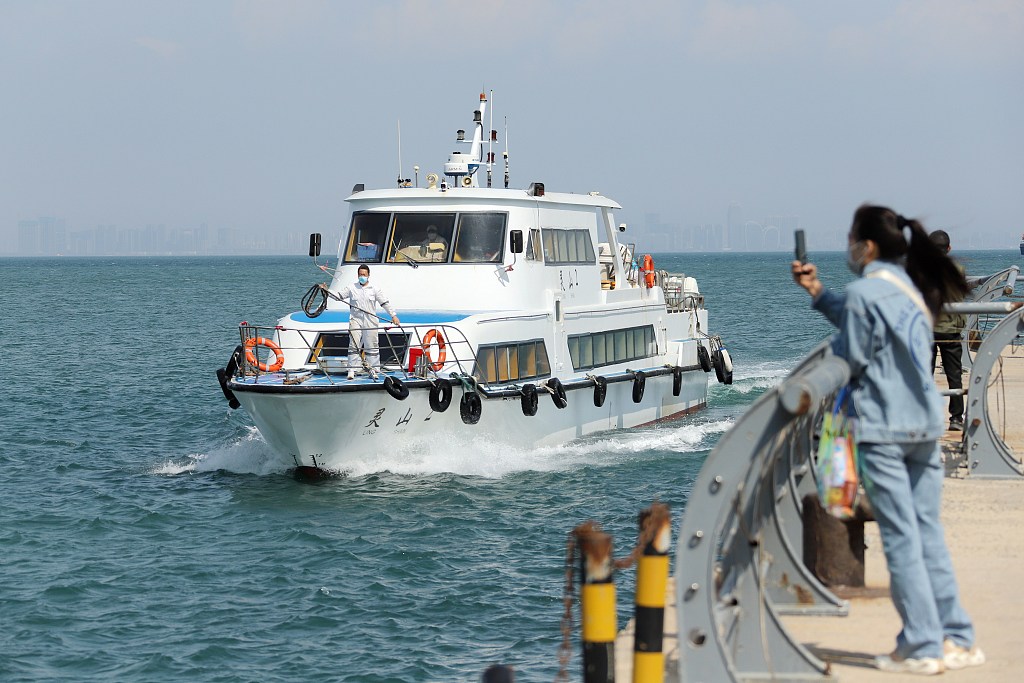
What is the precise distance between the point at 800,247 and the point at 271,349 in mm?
12812

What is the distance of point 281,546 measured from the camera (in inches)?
587

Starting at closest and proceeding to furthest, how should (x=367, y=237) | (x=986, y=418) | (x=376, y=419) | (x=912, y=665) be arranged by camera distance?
(x=912, y=665)
(x=986, y=418)
(x=376, y=419)
(x=367, y=237)

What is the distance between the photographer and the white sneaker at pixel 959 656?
5973mm

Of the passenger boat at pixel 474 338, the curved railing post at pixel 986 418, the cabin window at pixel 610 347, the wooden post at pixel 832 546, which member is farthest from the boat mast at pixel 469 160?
the wooden post at pixel 832 546

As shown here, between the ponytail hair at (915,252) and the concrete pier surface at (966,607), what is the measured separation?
1.74 metres

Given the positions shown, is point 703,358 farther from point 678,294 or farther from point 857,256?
point 857,256

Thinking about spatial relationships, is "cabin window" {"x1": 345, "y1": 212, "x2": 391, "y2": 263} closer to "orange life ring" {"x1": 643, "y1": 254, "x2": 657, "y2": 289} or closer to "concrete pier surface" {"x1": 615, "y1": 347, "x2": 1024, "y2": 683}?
"orange life ring" {"x1": 643, "y1": 254, "x2": 657, "y2": 289}

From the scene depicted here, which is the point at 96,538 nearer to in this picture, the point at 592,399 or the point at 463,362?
the point at 463,362

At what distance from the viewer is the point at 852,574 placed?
742 centimetres

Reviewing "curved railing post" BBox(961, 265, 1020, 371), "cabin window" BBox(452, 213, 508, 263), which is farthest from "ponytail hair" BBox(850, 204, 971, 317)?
"cabin window" BBox(452, 213, 508, 263)

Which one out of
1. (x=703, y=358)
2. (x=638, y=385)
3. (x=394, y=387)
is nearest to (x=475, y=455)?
(x=394, y=387)

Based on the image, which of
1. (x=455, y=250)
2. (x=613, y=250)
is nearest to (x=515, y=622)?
(x=455, y=250)

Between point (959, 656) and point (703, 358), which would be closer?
point (959, 656)

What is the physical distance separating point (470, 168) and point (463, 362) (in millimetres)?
6451
